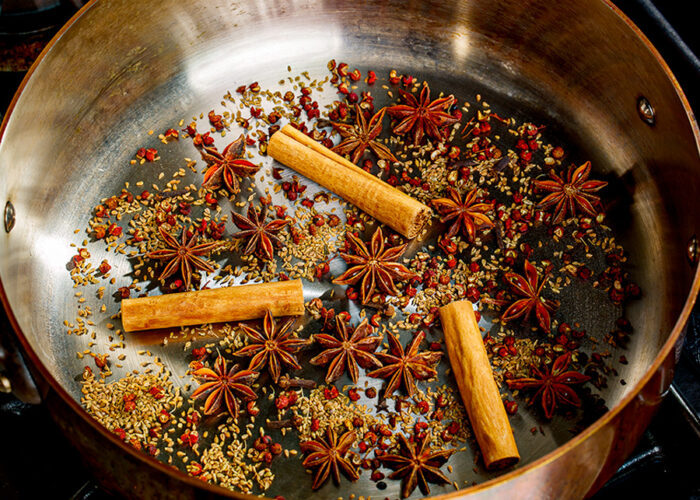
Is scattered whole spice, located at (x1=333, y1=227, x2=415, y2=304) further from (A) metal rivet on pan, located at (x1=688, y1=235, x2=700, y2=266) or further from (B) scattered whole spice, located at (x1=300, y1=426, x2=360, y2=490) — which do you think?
(A) metal rivet on pan, located at (x1=688, y1=235, x2=700, y2=266)

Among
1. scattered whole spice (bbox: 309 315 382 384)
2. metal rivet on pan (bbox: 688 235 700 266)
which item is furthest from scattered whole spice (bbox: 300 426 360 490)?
metal rivet on pan (bbox: 688 235 700 266)

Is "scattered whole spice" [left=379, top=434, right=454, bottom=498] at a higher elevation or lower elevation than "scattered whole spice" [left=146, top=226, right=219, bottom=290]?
lower

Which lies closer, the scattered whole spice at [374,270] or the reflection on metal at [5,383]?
the reflection on metal at [5,383]

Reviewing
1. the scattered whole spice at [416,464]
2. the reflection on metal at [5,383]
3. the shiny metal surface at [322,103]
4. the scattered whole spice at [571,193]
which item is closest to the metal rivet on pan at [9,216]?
the shiny metal surface at [322,103]

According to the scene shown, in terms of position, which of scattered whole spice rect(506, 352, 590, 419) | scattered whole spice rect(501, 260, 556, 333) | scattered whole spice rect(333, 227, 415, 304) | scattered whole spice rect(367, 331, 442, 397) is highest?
scattered whole spice rect(333, 227, 415, 304)

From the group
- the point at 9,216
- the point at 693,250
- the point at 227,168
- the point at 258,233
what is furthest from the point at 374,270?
the point at 9,216

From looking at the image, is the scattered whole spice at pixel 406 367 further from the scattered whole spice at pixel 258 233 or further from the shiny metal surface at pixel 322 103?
the scattered whole spice at pixel 258 233
